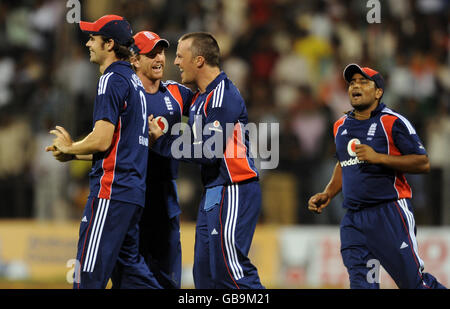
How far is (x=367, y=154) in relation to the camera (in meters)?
7.11

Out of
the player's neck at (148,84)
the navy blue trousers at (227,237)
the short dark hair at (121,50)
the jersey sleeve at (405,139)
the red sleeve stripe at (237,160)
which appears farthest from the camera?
the player's neck at (148,84)

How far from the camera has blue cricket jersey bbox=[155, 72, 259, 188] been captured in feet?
22.3

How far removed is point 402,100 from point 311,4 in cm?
301

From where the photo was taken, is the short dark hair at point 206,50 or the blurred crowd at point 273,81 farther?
the blurred crowd at point 273,81

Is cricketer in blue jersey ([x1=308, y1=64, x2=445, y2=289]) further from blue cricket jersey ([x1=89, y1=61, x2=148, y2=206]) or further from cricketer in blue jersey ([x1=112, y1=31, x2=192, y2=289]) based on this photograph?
blue cricket jersey ([x1=89, y1=61, x2=148, y2=206])

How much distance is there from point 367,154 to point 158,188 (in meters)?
2.01

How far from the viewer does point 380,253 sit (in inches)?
282

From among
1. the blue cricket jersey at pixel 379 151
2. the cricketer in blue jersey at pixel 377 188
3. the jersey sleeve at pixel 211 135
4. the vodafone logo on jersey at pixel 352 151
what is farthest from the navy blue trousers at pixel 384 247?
the jersey sleeve at pixel 211 135

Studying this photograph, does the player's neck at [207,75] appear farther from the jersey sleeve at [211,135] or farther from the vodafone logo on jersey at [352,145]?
the vodafone logo on jersey at [352,145]

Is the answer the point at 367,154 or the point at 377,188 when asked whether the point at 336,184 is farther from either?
the point at 367,154

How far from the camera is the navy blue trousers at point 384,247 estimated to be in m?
7.05

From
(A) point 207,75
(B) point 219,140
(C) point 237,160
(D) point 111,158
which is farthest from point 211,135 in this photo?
(D) point 111,158

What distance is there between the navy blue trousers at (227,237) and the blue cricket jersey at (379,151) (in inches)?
39.7
